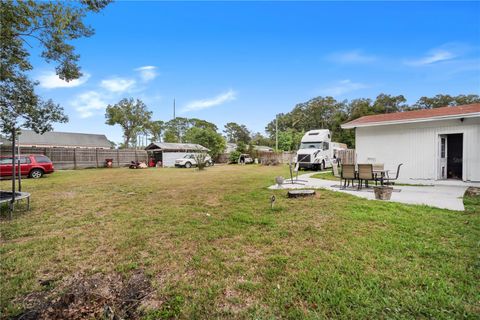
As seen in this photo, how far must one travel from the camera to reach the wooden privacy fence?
18359 millimetres

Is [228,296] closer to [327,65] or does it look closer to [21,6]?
[21,6]

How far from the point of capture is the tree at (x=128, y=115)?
37688 millimetres

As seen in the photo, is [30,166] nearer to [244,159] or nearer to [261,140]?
[244,159]

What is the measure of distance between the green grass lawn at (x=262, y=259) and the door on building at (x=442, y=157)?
521 cm

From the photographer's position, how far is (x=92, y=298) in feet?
6.81

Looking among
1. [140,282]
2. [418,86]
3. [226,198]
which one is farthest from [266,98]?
[140,282]

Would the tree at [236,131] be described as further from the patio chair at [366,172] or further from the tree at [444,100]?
the patio chair at [366,172]

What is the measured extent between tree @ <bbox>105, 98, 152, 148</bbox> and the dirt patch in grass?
40.9 meters

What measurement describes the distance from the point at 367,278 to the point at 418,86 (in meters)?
17.7

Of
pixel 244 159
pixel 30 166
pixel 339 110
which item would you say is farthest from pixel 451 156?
pixel 339 110

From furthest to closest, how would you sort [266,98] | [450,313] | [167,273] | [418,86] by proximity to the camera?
[266,98] → [418,86] → [167,273] → [450,313]

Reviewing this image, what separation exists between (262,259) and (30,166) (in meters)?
14.8

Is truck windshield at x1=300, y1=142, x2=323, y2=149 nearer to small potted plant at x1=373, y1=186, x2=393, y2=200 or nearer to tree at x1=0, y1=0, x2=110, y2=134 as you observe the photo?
small potted plant at x1=373, y1=186, x2=393, y2=200

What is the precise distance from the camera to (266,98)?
23.7m
